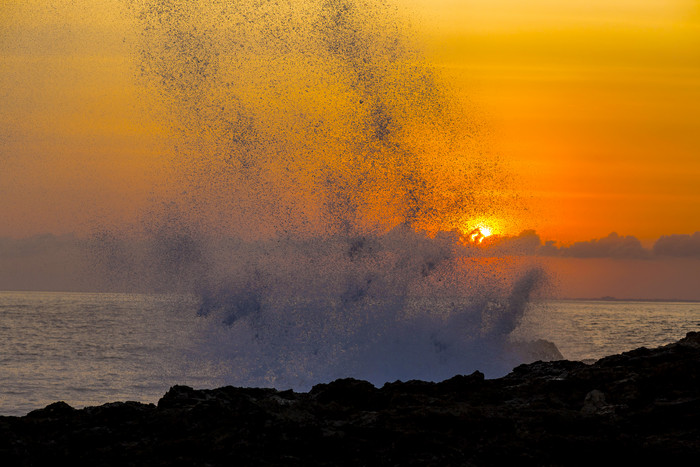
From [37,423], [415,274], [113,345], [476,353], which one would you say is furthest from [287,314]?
[113,345]

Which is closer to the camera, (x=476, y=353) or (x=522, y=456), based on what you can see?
(x=522, y=456)

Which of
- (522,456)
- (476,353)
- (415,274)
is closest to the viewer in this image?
(522,456)

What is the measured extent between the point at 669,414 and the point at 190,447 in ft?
15.6

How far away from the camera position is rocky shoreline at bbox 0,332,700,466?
6902 millimetres

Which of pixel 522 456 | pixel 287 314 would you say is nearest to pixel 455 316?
pixel 287 314

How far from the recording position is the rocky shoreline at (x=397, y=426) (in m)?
6.90

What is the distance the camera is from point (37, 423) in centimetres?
788

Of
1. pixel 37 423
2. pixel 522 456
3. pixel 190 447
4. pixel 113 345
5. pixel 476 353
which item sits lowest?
pixel 522 456

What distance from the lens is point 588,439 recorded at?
6.99 metres

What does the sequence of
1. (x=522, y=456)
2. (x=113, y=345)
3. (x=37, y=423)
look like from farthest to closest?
(x=113, y=345)
(x=37, y=423)
(x=522, y=456)

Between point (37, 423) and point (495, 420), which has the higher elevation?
point (37, 423)

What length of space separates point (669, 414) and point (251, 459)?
419cm

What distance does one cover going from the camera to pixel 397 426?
7453 mm

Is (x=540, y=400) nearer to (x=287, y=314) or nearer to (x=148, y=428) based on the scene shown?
(x=148, y=428)
